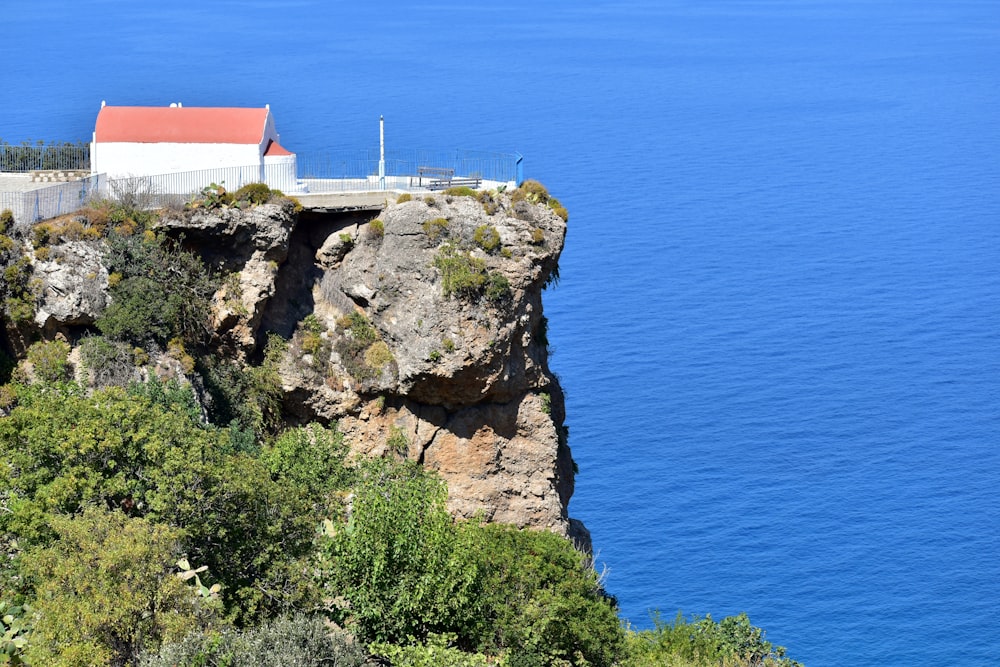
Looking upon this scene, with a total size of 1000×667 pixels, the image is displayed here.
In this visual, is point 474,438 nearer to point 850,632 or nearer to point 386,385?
point 386,385

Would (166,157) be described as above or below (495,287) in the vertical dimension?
above

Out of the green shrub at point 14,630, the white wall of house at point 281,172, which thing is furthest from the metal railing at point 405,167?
the green shrub at point 14,630

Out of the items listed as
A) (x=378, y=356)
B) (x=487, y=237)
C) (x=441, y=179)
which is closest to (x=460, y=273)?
(x=487, y=237)

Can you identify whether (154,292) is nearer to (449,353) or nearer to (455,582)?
(449,353)

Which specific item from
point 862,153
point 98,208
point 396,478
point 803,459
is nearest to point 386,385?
point 396,478

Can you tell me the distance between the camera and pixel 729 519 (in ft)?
234

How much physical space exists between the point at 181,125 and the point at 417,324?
385 inches

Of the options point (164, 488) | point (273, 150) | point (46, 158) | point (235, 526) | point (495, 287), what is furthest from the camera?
point (46, 158)

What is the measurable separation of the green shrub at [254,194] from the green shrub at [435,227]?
4.59 m

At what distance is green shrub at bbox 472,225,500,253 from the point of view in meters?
42.2

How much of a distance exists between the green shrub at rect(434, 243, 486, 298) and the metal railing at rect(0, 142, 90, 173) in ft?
41.6

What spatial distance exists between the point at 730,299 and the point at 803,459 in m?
27.4

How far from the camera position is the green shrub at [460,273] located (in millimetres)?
41594

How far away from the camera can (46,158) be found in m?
47.7
